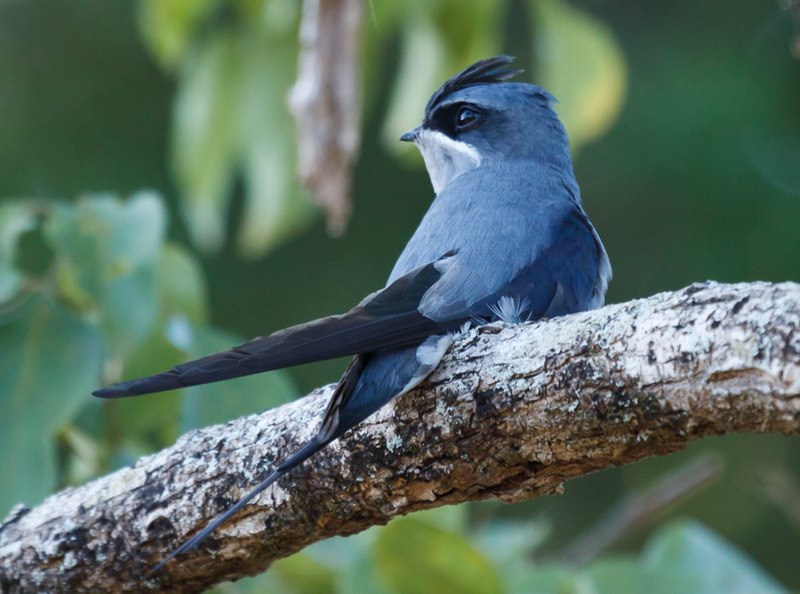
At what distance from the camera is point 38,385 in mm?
2787

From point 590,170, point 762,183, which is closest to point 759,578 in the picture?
point 762,183

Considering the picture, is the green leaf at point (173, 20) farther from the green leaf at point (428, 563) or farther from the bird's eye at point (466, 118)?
the green leaf at point (428, 563)

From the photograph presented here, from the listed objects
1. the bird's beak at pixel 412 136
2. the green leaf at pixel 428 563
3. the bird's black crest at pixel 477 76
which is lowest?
the green leaf at pixel 428 563

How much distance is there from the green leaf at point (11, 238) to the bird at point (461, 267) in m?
0.89

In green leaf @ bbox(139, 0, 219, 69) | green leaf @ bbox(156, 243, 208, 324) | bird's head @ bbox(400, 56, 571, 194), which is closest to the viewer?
green leaf @ bbox(156, 243, 208, 324)

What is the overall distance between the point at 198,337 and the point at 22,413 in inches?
18.9

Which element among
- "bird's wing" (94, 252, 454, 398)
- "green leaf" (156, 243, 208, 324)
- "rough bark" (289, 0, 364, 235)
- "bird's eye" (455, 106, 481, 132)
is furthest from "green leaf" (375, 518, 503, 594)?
"bird's eye" (455, 106, 481, 132)

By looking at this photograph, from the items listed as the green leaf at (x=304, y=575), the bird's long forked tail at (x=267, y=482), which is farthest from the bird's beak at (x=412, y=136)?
the bird's long forked tail at (x=267, y=482)

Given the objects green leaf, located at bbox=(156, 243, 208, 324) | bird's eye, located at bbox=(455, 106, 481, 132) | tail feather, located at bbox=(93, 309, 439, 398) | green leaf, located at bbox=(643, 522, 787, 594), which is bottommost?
green leaf, located at bbox=(643, 522, 787, 594)

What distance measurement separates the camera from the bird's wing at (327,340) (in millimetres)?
1868

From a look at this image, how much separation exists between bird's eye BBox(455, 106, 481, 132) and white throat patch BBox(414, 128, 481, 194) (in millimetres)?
48

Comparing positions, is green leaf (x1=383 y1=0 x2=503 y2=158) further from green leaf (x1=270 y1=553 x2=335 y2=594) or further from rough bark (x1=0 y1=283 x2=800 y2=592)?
rough bark (x1=0 y1=283 x2=800 y2=592)

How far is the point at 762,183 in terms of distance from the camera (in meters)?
7.25

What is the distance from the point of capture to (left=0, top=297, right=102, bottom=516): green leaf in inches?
107
